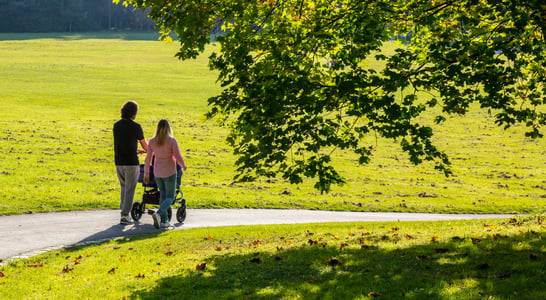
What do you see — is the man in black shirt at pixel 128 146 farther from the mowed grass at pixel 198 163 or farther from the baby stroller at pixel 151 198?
the mowed grass at pixel 198 163

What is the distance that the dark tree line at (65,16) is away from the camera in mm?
147125

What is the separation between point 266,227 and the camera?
603 inches

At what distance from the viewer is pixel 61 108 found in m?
47.6

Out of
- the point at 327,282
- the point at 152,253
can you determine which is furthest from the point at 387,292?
the point at 152,253

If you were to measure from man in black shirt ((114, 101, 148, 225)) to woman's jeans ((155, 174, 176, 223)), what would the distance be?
24.9 inches

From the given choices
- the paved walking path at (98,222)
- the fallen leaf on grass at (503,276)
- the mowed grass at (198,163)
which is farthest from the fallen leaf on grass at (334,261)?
the paved walking path at (98,222)

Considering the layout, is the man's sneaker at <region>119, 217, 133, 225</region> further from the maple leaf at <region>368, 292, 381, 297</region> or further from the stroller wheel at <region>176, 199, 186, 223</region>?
the maple leaf at <region>368, 292, 381, 297</region>

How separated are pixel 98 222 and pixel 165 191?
2.45 m

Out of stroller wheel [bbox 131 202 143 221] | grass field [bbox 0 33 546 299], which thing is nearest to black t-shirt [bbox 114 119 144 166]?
stroller wheel [bbox 131 202 143 221]

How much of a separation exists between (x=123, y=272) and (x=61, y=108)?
3997 cm

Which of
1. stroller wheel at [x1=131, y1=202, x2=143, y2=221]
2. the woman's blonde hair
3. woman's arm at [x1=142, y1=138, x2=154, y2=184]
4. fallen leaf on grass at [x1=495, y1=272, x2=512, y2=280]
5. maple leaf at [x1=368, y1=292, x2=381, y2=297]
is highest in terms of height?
the woman's blonde hair

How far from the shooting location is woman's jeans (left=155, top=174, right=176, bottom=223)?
47.5 feet

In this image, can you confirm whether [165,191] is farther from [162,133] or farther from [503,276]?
[503,276]

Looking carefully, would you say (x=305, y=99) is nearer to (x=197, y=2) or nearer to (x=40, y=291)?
(x=197, y=2)
